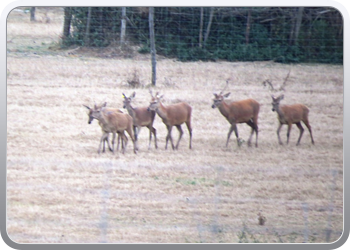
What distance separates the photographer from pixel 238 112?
11922 mm

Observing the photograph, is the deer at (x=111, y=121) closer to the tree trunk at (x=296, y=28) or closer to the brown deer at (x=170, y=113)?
the brown deer at (x=170, y=113)

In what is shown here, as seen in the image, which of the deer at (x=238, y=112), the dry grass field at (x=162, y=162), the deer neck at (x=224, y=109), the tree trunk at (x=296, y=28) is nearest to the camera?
the dry grass field at (x=162, y=162)

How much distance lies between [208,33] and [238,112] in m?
1.77

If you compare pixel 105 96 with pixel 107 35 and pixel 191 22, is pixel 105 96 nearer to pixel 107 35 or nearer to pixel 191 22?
pixel 107 35

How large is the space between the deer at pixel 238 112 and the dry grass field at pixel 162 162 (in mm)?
317

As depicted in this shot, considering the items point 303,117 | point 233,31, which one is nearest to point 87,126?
point 233,31

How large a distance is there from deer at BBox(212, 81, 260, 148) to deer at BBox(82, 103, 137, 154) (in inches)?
69.1

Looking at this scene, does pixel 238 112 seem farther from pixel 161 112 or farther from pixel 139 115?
pixel 139 115

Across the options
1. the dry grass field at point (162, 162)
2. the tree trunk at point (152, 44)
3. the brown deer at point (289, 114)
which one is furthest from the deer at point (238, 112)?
the tree trunk at point (152, 44)

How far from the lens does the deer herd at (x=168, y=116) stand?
434 inches

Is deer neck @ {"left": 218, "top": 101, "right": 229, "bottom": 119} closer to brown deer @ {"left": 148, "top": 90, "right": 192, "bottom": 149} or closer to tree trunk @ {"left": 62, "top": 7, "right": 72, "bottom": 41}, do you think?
brown deer @ {"left": 148, "top": 90, "right": 192, "bottom": 149}

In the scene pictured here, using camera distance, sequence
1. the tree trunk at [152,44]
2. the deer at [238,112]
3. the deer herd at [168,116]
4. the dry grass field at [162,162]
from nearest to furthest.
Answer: the dry grass field at [162,162] → the deer herd at [168,116] → the deer at [238,112] → the tree trunk at [152,44]

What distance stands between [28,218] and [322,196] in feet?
13.4

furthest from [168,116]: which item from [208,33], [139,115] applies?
[208,33]
